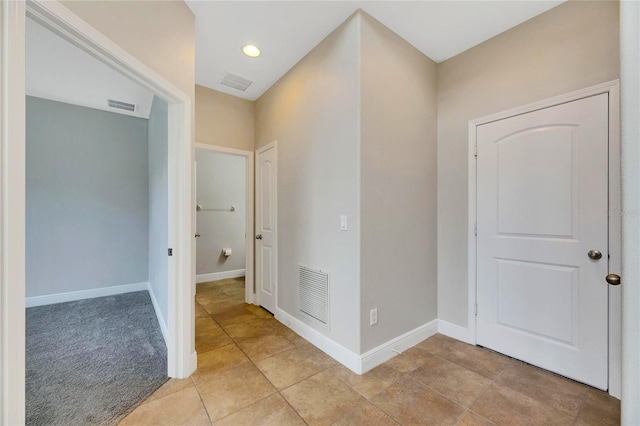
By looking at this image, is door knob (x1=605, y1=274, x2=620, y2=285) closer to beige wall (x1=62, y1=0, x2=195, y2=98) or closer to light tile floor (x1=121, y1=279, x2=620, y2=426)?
light tile floor (x1=121, y1=279, x2=620, y2=426)

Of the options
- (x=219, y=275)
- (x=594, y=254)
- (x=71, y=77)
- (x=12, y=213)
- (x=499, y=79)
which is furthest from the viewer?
(x=219, y=275)

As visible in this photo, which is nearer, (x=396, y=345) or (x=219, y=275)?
(x=396, y=345)

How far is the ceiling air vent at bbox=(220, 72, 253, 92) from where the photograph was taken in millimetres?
3023

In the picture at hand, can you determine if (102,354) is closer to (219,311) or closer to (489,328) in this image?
(219,311)

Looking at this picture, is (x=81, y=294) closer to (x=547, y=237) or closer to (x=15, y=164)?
(x=15, y=164)

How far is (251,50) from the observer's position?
8.41ft

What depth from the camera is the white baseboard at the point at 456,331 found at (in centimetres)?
249

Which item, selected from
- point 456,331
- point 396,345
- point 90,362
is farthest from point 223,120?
point 456,331

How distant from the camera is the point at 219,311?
10.8 feet

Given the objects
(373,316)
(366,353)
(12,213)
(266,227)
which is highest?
(12,213)

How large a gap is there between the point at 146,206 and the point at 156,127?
1.52m

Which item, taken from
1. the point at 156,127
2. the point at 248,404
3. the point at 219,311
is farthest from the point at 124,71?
the point at 219,311

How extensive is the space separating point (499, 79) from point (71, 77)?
14.3ft

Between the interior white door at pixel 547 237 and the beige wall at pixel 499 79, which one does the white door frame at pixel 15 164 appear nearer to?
the beige wall at pixel 499 79
